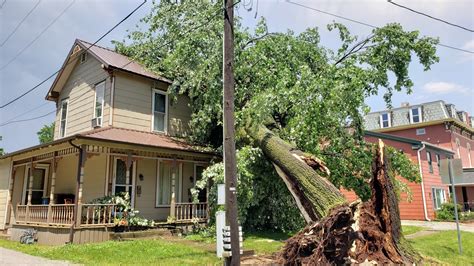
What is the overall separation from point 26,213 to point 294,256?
1179 centimetres

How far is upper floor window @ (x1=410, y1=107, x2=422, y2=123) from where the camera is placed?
3247cm

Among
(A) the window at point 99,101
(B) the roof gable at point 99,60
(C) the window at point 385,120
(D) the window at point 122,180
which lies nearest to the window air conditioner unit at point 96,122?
(A) the window at point 99,101

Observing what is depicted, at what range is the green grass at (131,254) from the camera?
8.56 meters

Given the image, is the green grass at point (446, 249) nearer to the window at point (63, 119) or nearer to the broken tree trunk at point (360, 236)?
the broken tree trunk at point (360, 236)

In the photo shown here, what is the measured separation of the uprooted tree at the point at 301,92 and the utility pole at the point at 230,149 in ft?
4.12

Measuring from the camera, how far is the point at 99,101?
15.7 meters

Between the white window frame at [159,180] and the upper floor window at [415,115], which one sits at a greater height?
the upper floor window at [415,115]

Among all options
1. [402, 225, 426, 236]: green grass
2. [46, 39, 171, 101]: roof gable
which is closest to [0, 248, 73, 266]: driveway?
[46, 39, 171, 101]: roof gable

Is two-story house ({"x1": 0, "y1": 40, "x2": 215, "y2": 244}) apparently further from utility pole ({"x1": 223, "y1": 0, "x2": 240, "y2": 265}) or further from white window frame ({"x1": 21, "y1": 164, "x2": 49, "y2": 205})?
utility pole ({"x1": 223, "y1": 0, "x2": 240, "y2": 265})

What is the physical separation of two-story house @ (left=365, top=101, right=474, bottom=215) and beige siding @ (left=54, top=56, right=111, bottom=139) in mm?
24336

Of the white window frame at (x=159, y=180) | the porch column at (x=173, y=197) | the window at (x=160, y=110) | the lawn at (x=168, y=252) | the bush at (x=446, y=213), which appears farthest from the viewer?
the bush at (x=446, y=213)

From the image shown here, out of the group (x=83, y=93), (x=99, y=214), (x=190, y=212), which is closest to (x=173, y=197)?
(x=190, y=212)

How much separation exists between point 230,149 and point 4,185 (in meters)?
15.3

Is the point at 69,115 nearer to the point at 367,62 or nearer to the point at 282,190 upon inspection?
the point at 282,190
